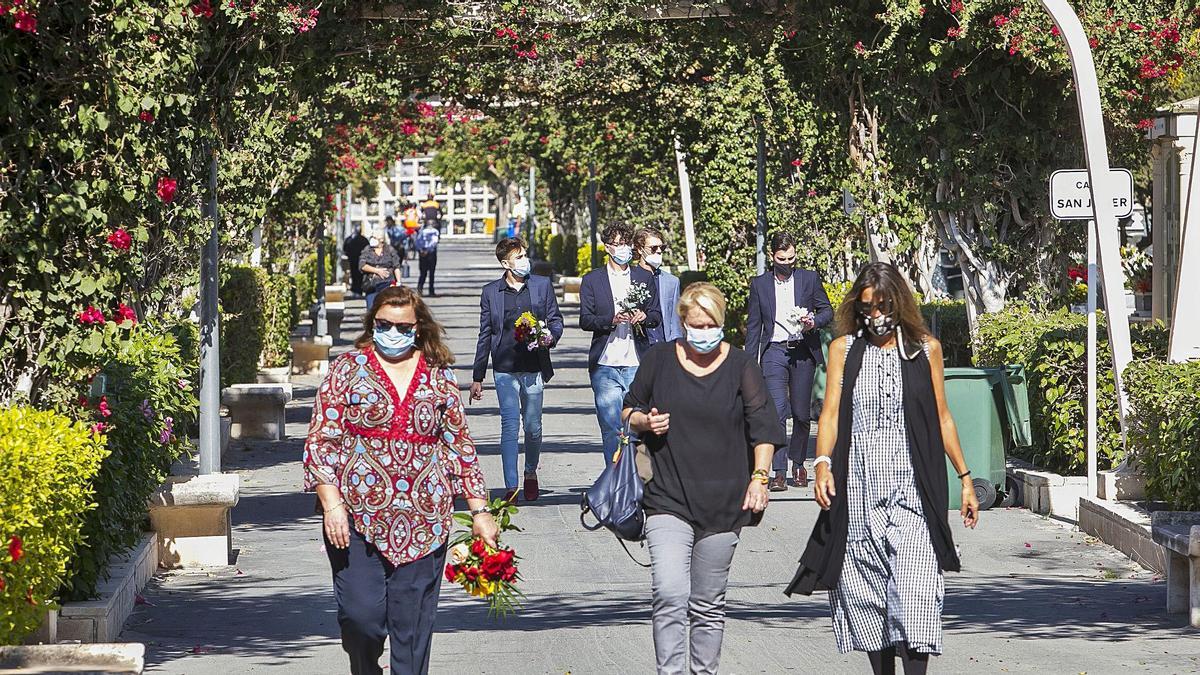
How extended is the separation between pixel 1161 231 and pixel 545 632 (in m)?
14.8

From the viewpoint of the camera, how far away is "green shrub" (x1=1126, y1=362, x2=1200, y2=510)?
32.1ft

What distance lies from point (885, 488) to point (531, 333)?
5992 millimetres

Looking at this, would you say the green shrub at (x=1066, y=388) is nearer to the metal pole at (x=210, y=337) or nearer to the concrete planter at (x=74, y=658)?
the metal pole at (x=210, y=337)

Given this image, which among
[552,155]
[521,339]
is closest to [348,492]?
[521,339]

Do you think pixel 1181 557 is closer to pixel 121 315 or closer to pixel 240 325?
pixel 121 315

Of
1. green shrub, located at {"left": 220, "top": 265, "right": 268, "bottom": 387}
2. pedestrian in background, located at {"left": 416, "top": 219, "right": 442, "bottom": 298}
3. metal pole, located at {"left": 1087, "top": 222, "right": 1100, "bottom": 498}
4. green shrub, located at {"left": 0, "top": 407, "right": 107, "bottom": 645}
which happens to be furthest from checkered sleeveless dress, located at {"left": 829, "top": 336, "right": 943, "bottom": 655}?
pedestrian in background, located at {"left": 416, "top": 219, "right": 442, "bottom": 298}

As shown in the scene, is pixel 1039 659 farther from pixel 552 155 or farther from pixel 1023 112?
pixel 552 155

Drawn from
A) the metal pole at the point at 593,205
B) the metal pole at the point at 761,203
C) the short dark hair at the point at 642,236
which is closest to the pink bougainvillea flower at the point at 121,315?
the short dark hair at the point at 642,236

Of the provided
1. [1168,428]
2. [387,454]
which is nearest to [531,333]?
[1168,428]

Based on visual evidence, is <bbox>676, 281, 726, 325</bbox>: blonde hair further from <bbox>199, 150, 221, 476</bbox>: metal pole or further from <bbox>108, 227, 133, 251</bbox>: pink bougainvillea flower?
<bbox>199, 150, 221, 476</bbox>: metal pole

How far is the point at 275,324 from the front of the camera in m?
A: 22.7

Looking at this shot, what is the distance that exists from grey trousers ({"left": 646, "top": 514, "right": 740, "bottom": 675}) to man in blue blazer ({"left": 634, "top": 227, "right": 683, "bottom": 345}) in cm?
543

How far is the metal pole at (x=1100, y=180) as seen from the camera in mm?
11750

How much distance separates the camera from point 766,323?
13391 millimetres
